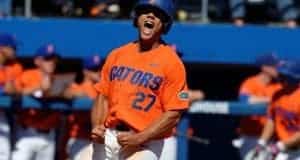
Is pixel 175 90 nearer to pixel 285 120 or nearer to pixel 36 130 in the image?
pixel 285 120

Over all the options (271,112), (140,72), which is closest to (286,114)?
(271,112)

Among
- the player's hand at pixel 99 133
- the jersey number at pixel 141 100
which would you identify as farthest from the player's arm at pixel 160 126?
the player's hand at pixel 99 133

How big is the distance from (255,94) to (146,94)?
3166 mm

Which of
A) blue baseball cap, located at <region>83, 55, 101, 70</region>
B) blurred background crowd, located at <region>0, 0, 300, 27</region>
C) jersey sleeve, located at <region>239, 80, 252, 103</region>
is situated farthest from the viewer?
blurred background crowd, located at <region>0, 0, 300, 27</region>

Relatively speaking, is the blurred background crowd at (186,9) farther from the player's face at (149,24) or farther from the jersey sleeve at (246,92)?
the player's face at (149,24)

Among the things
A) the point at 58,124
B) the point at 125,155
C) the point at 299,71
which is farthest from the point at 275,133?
the point at 125,155

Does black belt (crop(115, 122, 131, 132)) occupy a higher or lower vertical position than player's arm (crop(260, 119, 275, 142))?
higher

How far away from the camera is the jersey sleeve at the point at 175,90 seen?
5.38 meters

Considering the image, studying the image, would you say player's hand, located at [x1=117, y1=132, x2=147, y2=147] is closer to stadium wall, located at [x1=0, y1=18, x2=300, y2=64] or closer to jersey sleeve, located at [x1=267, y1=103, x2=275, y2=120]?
jersey sleeve, located at [x1=267, y1=103, x2=275, y2=120]

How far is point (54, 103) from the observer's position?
8102mm

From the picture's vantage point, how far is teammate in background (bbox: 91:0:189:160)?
5.38 metres

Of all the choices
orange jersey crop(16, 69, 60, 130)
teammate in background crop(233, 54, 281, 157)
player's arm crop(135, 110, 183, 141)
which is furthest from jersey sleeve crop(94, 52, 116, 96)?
teammate in background crop(233, 54, 281, 157)

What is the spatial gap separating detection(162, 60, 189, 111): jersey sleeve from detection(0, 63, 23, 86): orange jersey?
3.02 meters

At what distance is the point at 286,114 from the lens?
298 inches
